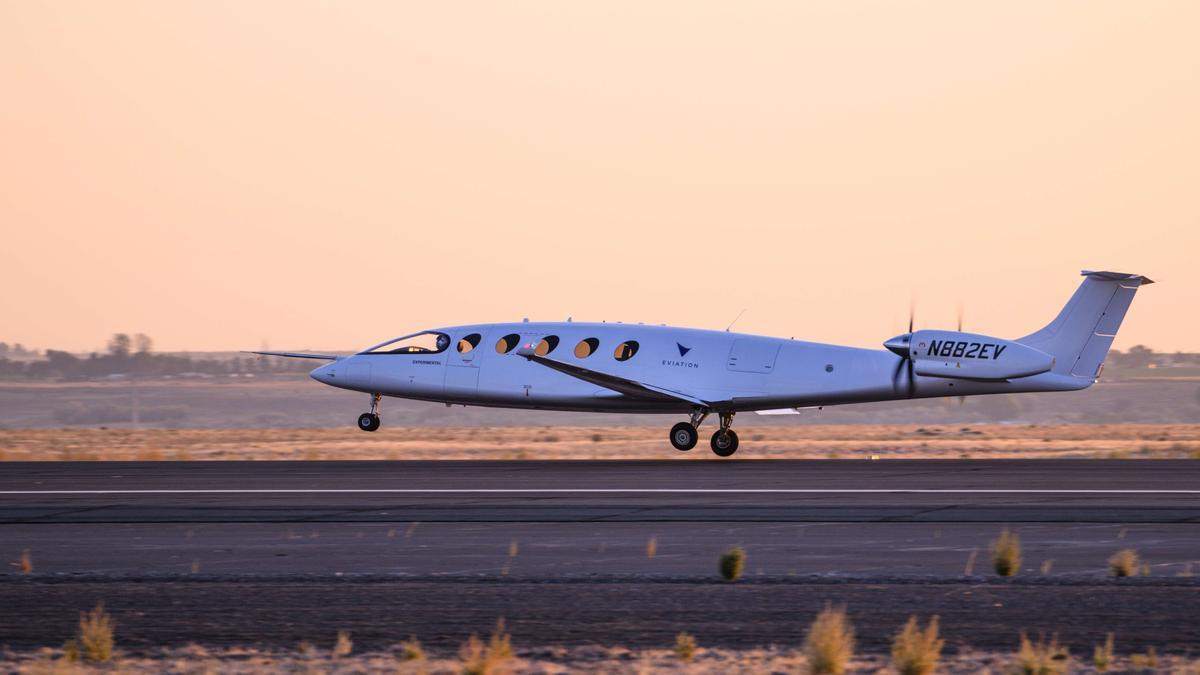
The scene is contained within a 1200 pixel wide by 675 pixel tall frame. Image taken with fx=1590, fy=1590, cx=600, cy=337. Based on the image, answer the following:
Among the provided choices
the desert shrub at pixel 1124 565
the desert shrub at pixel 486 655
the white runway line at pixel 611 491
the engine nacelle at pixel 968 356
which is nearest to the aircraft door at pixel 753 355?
the engine nacelle at pixel 968 356

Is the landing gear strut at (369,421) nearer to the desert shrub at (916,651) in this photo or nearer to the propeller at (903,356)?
the propeller at (903,356)

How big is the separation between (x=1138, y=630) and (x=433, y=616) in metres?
5.71

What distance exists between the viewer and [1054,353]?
106 feet

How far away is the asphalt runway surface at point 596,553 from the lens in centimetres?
1305

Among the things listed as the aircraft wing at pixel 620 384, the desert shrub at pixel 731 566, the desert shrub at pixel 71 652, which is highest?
the aircraft wing at pixel 620 384

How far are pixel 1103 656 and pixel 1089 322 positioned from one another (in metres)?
22.0

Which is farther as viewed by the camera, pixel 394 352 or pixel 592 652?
pixel 394 352

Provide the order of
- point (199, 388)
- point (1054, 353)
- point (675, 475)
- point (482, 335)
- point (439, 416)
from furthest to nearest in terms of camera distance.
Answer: point (199, 388), point (439, 416), point (482, 335), point (1054, 353), point (675, 475)

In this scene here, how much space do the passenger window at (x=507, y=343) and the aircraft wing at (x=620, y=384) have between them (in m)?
1.01

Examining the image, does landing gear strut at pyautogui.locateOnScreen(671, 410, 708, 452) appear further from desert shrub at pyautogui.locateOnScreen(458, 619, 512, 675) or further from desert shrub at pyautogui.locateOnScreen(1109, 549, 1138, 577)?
desert shrub at pyautogui.locateOnScreen(458, 619, 512, 675)

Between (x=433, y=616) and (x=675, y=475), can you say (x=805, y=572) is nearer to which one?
(x=433, y=616)

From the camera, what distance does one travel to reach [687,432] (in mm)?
35156

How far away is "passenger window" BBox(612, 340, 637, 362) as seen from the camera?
35781 millimetres

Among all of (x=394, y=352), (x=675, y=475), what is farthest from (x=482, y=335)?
(x=675, y=475)
